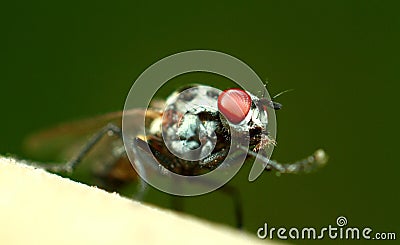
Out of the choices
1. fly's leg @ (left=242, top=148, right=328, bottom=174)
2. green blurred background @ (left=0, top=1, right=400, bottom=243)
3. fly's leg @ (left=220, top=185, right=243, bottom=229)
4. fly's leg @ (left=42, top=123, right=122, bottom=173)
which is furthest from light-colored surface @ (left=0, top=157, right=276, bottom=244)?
green blurred background @ (left=0, top=1, right=400, bottom=243)

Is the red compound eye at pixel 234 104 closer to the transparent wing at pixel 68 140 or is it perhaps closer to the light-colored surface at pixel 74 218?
the transparent wing at pixel 68 140

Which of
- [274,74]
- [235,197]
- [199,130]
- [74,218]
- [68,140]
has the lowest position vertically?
[74,218]

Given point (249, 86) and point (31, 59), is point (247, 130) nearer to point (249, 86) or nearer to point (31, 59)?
point (249, 86)

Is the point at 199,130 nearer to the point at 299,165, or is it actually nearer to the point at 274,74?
the point at 299,165

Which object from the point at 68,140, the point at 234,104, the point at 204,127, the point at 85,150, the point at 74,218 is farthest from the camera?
the point at 68,140

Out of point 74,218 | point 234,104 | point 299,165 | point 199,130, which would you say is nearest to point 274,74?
point 299,165

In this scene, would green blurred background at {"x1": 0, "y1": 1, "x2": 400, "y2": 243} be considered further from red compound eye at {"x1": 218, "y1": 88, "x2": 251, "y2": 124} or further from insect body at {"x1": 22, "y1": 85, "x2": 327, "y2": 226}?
red compound eye at {"x1": 218, "y1": 88, "x2": 251, "y2": 124}
